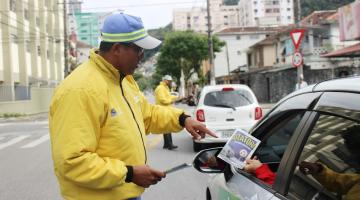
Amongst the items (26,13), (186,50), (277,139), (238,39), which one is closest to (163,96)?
(277,139)

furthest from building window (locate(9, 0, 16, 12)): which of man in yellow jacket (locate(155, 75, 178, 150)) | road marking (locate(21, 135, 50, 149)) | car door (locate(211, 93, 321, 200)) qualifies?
car door (locate(211, 93, 321, 200))

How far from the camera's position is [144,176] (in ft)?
8.70

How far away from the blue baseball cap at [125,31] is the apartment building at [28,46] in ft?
111

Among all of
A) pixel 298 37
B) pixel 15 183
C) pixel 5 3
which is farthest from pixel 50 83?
pixel 15 183

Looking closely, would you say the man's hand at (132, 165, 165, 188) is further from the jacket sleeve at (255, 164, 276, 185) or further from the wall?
the wall

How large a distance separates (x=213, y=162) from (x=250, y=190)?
2.17ft

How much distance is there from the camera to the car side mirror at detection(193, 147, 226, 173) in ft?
11.4

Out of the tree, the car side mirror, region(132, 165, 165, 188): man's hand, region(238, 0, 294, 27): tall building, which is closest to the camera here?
region(132, 165, 165, 188): man's hand

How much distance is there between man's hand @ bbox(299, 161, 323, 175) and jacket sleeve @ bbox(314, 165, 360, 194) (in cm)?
3

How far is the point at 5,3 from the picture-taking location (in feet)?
126

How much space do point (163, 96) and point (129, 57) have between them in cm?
891

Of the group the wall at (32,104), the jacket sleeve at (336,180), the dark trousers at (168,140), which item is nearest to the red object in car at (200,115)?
the dark trousers at (168,140)

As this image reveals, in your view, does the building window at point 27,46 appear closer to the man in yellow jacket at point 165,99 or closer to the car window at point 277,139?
the man in yellow jacket at point 165,99

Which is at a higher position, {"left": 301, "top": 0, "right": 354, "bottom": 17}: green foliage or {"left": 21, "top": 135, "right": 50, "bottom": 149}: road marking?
{"left": 301, "top": 0, "right": 354, "bottom": 17}: green foliage
